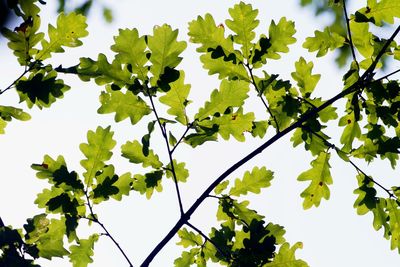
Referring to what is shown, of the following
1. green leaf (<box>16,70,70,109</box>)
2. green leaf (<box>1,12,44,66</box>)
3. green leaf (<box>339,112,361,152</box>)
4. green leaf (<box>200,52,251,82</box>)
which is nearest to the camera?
green leaf (<box>1,12,44,66</box>)

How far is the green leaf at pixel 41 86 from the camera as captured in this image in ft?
7.94

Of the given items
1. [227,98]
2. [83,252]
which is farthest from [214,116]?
[83,252]

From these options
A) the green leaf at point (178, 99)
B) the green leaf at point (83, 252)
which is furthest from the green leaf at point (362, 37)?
the green leaf at point (83, 252)

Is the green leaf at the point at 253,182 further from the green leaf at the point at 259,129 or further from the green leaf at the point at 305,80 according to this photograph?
the green leaf at the point at 305,80

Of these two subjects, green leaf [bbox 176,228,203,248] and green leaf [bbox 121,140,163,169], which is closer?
green leaf [bbox 121,140,163,169]

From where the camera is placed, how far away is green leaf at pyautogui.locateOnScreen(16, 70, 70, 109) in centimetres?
242

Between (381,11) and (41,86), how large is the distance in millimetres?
1828

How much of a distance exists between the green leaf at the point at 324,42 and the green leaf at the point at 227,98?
1.91 feet

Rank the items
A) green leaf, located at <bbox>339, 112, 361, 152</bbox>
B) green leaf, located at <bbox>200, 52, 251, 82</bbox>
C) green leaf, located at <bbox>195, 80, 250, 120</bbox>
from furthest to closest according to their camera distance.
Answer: green leaf, located at <bbox>339, 112, 361, 152</bbox>
green leaf, located at <bbox>200, 52, 251, 82</bbox>
green leaf, located at <bbox>195, 80, 250, 120</bbox>

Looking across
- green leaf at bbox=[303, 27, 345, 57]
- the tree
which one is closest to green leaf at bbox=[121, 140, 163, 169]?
the tree

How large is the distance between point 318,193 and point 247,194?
0.46 m

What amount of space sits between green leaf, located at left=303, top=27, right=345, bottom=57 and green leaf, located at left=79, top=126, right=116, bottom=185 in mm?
1246

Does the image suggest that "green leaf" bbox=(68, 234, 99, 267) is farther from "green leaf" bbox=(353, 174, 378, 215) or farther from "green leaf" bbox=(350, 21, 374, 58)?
"green leaf" bbox=(350, 21, 374, 58)

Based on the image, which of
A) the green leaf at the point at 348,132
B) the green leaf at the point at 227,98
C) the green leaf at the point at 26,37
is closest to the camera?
the green leaf at the point at 26,37
